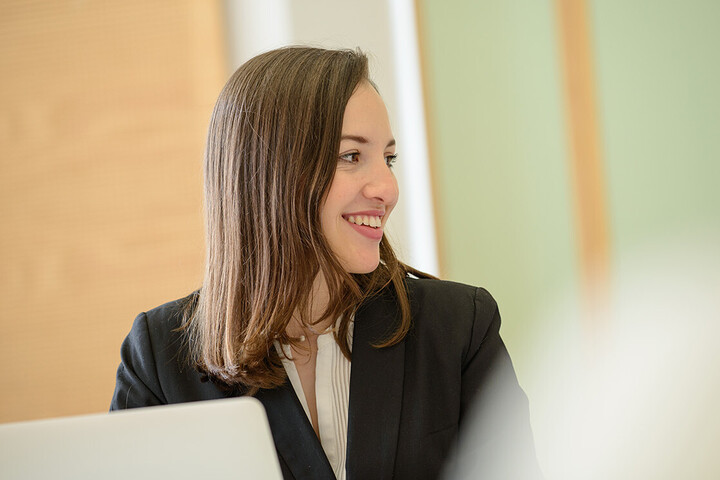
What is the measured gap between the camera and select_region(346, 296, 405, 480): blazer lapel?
1.24 m

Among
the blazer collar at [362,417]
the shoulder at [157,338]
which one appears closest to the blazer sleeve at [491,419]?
the blazer collar at [362,417]

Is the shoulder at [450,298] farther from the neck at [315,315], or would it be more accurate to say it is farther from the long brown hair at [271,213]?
the neck at [315,315]

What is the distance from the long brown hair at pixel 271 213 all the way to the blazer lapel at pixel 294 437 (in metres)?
0.03

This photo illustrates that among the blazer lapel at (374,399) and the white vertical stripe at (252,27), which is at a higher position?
the white vertical stripe at (252,27)

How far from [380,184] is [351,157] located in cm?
7

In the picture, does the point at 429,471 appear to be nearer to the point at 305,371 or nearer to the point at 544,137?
the point at 305,371

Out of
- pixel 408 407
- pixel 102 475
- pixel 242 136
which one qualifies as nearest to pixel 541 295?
pixel 408 407

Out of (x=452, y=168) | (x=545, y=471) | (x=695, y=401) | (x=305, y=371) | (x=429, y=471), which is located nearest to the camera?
(x=429, y=471)

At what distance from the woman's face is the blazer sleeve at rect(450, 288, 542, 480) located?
254 mm

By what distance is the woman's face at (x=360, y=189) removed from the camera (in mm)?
1344

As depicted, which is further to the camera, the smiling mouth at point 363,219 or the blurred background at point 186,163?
the blurred background at point 186,163

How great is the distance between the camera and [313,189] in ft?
4.32

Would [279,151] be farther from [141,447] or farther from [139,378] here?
[141,447]

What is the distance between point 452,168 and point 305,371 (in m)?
1.09
